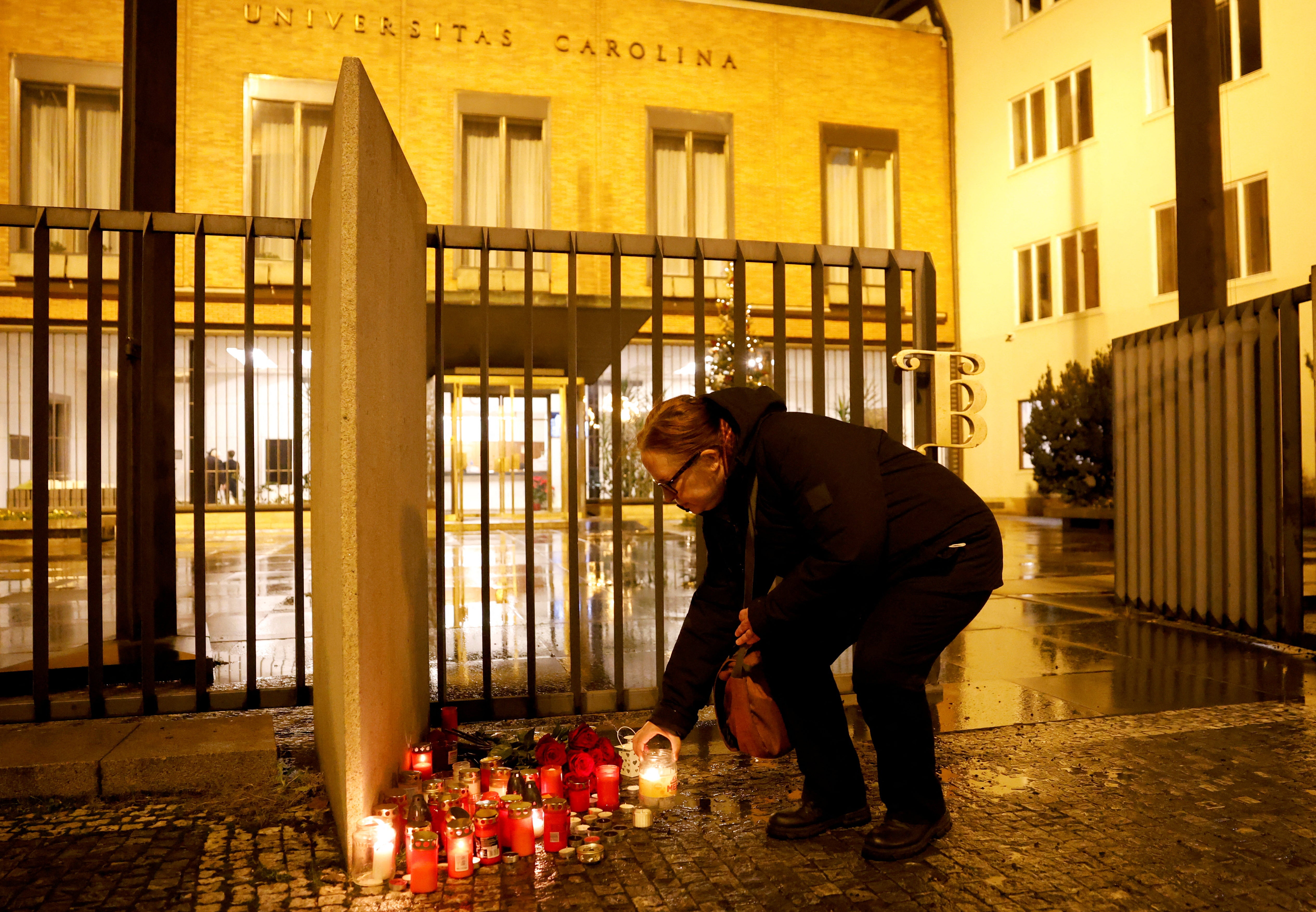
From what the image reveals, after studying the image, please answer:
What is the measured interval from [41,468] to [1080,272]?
2186cm

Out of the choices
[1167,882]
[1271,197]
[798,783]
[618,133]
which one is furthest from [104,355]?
[1271,197]

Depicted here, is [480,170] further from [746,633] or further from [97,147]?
[746,633]

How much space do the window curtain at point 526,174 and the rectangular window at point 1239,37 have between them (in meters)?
Answer: 13.5

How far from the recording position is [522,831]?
10.3 feet

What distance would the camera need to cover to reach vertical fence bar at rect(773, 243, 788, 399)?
4.73 metres

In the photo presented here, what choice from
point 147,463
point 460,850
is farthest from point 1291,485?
point 147,463

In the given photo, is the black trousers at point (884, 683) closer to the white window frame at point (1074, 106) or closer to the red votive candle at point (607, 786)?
the red votive candle at point (607, 786)

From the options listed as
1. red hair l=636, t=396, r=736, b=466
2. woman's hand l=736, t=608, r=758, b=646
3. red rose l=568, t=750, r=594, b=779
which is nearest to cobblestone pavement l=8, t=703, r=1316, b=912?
red rose l=568, t=750, r=594, b=779

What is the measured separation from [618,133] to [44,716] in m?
19.3

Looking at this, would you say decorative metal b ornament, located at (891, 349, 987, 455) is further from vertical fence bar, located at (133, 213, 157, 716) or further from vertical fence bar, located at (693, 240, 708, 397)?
vertical fence bar, located at (133, 213, 157, 716)

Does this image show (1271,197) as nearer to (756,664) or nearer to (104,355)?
(756,664)

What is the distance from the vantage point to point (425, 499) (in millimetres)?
4277

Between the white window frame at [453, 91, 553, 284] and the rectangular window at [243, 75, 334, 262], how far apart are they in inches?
108

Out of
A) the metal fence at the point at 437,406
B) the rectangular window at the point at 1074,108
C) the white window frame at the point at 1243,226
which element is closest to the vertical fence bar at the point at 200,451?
the metal fence at the point at 437,406
